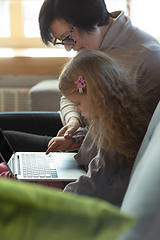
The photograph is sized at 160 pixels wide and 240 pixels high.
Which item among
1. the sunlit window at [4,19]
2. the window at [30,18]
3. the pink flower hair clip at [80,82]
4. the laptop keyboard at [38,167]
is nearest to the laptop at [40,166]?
the laptop keyboard at [38,167]

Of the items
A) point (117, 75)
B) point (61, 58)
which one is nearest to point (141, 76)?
point (117, 75)

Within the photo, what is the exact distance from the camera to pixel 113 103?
0.96 meters

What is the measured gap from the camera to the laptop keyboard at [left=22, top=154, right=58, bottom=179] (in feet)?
3.36

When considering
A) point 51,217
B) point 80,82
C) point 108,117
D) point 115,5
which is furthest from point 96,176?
point 115,5

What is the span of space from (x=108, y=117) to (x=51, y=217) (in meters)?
0.79

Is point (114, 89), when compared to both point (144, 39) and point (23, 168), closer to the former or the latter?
point (144, 39)

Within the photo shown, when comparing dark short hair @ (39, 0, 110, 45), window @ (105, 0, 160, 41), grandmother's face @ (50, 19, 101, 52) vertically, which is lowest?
window @ (105, 0, 160, 41)

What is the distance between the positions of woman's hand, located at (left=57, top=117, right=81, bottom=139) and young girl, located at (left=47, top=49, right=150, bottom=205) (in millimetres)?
220

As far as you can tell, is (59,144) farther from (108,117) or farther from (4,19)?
(4,19)

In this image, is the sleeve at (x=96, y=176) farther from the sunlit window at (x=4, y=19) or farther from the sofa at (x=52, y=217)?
the sunlit window at (x=4, y=19)

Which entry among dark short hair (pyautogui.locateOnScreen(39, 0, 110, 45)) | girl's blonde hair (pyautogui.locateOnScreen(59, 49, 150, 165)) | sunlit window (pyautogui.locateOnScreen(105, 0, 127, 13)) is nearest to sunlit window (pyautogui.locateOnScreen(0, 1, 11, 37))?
sunlit window (pyautogui.locateOnScreen(105, 0, 127, 13))

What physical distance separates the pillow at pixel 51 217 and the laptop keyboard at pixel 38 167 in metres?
0.83

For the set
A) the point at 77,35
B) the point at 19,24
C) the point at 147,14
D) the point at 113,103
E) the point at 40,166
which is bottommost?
the point at 19,24

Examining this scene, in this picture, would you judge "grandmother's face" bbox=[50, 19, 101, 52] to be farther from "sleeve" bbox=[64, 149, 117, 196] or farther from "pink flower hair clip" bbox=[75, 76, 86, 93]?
"sleeve" bbox=[64, 149, 117, 196]
